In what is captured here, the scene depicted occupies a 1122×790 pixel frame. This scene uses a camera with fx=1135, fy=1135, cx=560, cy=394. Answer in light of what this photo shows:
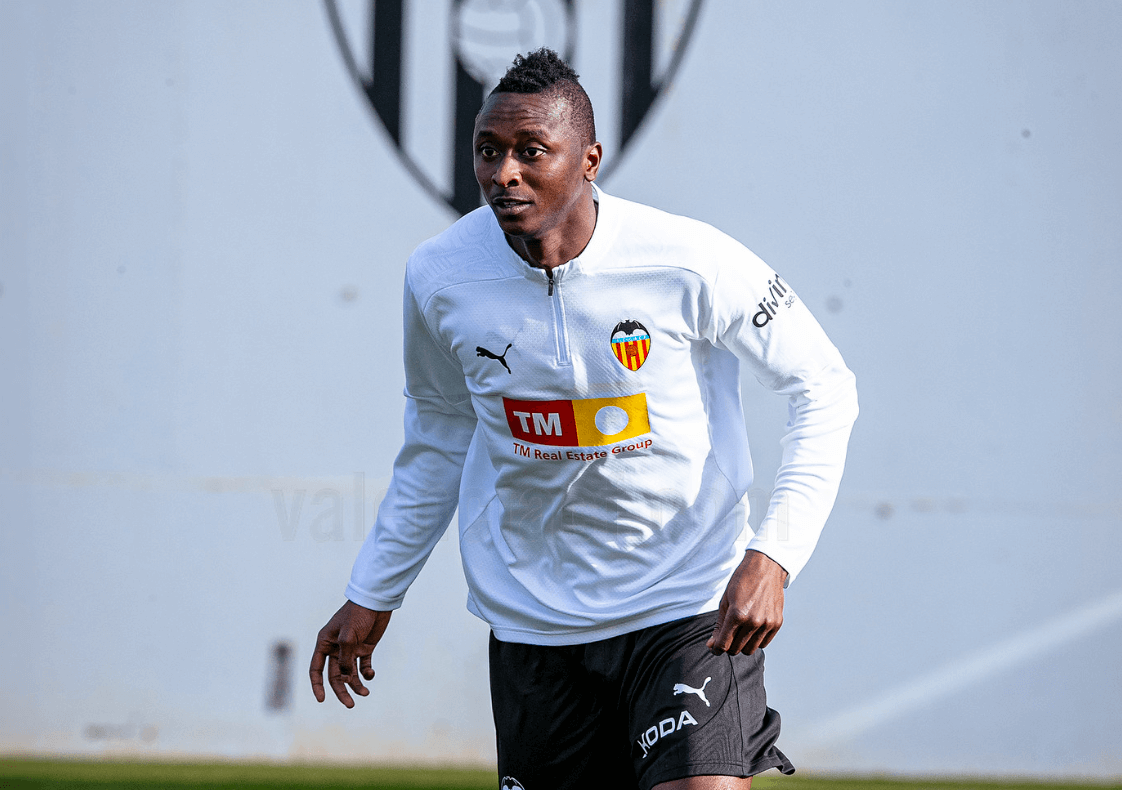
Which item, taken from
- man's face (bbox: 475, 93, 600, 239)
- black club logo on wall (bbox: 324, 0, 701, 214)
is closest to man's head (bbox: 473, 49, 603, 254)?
man's face (bbox: 475, 93, 600, 239)

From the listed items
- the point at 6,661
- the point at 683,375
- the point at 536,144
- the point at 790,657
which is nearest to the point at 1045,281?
the point at 790,657

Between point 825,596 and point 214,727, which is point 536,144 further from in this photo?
point 214,727

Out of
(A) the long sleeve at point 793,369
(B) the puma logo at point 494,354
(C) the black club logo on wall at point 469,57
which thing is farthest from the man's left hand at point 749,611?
(C) the black club logo on wall at point 469,57

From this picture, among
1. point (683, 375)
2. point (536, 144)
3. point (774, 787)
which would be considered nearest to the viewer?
point (536, 144)

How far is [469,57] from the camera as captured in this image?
3.80m

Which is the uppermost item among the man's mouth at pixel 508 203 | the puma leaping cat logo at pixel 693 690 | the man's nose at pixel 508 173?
the man's nose at pixel 508 173

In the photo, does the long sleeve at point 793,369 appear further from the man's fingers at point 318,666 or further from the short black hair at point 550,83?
the man's fingers at point 318,666

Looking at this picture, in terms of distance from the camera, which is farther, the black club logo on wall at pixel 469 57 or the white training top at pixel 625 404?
the black club logo on wall at pixel 469 57

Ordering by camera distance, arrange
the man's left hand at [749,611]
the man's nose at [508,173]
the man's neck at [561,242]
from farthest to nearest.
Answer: the man's neck at [561,242] < the man's nose at [508,173] < the man's left hand at [749,611]

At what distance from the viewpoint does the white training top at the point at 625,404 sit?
198 cm

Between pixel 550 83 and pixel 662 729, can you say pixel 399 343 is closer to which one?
pixel 550 83

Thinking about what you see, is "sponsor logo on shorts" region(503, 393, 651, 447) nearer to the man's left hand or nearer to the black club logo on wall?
the man's left hand

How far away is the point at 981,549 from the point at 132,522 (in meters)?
2.91

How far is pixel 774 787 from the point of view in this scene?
12.6ft
